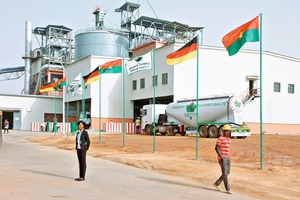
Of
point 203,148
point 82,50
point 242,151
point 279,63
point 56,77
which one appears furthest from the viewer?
point 56,77

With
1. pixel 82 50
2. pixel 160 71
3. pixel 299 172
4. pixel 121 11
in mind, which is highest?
pixel 121 11

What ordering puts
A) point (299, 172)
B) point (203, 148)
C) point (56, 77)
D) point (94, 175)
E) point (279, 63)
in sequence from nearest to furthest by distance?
point (94, 175) → point (299, 172) → point (203, 148) → point (279, 63) → point (56, 77)

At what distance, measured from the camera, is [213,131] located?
33781 mm

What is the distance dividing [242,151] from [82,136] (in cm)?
1227

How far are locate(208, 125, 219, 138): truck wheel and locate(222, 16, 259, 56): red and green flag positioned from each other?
17.3 meters

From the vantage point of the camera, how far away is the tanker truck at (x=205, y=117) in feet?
108

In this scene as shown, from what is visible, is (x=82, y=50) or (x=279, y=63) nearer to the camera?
(x=279, y=63)

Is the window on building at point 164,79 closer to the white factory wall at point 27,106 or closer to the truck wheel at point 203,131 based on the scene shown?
the truck wheel at point 203,131

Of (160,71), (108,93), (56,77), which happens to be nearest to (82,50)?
(56,77)

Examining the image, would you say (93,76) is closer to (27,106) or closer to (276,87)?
(276,87)

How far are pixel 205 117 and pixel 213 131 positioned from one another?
1.76 meters

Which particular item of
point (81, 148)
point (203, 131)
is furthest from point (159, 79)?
point (81, 148)

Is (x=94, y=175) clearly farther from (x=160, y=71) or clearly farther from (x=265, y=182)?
(x=160, y=71)

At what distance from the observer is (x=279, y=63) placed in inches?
1972
